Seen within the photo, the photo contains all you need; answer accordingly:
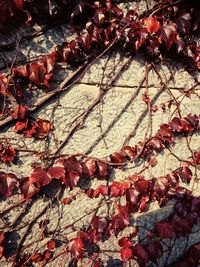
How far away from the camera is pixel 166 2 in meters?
1.64

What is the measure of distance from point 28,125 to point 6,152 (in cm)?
19

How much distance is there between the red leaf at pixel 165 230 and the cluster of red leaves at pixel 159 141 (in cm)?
53

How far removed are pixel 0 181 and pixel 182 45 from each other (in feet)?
4.26

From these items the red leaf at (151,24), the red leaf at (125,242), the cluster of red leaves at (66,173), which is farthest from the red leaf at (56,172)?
the red leaf at (151,24)

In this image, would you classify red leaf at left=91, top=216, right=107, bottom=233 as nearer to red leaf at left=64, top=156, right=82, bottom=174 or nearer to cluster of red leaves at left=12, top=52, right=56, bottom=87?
red leaf at left=64, top=156, right=82, bottom=174

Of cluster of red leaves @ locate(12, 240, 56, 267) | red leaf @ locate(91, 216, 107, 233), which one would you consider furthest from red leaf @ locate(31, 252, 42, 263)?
red leaf @ locate(91, 216, 107, 233)

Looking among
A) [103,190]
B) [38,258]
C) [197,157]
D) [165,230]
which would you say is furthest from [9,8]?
[165,230]

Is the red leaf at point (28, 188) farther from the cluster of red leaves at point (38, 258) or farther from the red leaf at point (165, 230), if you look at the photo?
the red leaf at point (165, 230)

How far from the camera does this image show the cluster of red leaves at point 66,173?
155 centimetres

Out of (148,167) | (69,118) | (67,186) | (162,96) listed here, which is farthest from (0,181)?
(162,96)

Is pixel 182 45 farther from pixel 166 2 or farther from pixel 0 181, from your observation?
pixel 0 181

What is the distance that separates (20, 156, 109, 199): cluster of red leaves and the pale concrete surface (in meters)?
0.05

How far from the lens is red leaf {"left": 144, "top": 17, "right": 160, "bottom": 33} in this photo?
1.60 meters

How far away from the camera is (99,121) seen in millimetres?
1713
